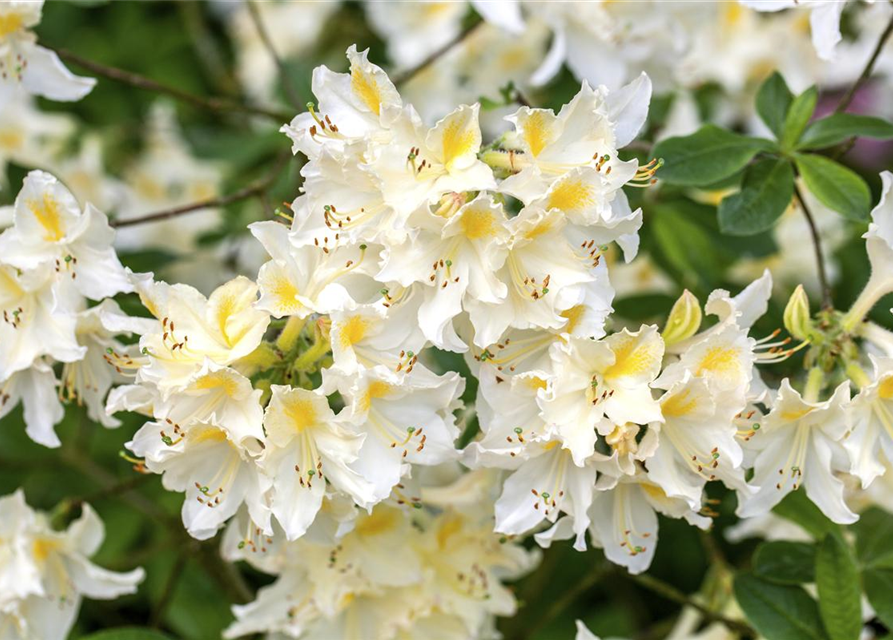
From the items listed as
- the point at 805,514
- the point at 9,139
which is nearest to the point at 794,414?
the point at 805,514

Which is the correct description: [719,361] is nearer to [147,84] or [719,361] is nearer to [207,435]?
[207,435]

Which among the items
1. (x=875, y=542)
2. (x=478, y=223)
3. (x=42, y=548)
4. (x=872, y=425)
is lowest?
(x=875, y=542)

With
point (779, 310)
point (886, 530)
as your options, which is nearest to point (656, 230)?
point (779, 310)

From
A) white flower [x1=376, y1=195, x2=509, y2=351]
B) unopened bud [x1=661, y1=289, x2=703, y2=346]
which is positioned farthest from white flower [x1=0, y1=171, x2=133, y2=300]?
unopened bud [x1=661, y1=289, x2=703, y2=346]

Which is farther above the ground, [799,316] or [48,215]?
[48,215]

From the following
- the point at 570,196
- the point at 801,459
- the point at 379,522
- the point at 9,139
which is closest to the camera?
the point at 570,196

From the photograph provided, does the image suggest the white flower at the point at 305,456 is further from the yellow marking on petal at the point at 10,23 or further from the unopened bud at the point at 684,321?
the yellow marking on petal at the point at 10,23
